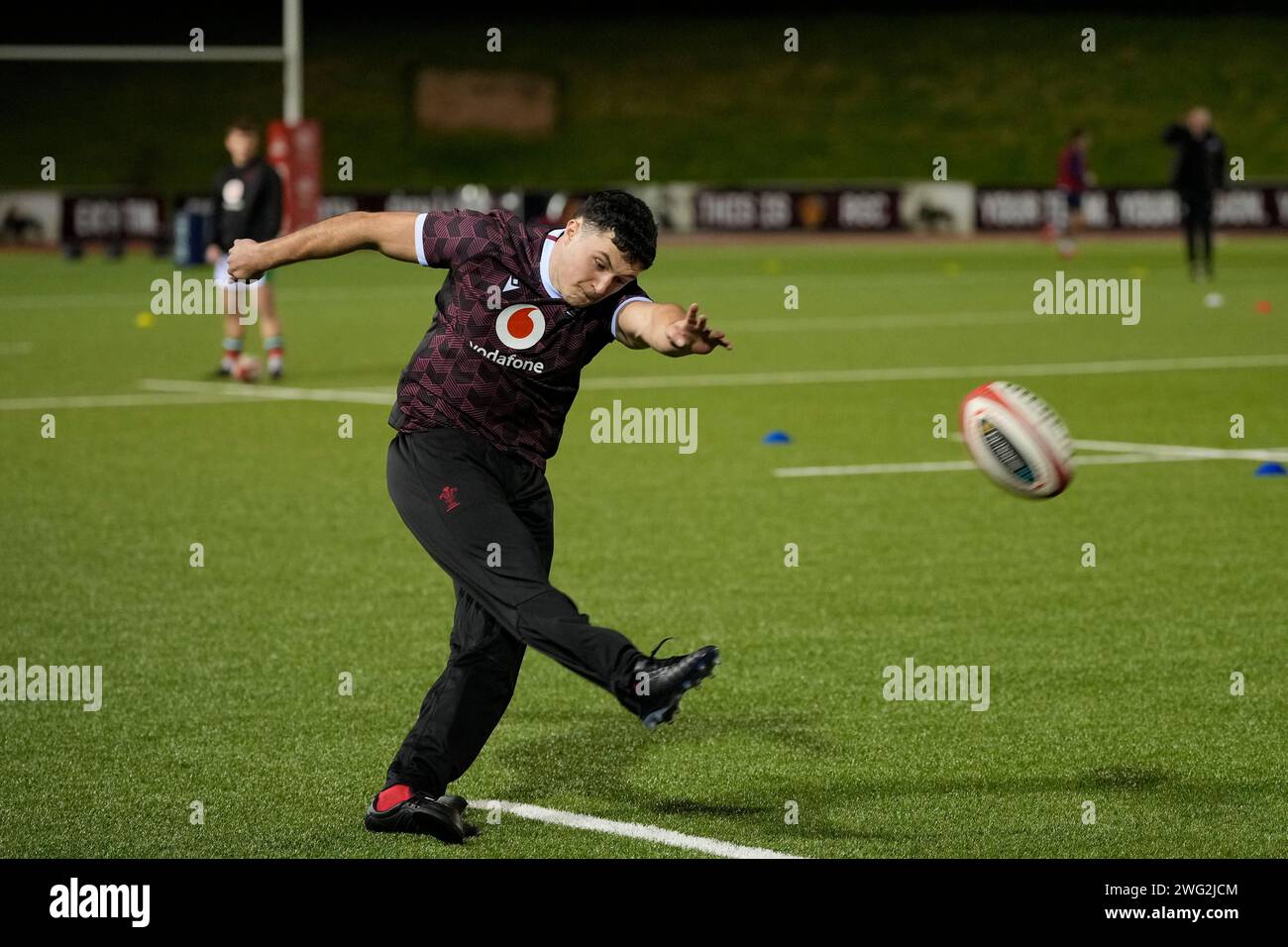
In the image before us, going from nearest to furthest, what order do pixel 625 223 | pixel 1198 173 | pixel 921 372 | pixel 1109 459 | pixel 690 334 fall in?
pixel 690 334 → pixel 625 223 → pixel 1109 459 → pixel 921 372 → pixel 1198 173

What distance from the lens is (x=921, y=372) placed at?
691 inches

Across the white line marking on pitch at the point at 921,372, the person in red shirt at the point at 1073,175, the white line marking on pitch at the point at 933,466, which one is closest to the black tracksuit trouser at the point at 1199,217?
the person in red shirt at the point at 1073,175

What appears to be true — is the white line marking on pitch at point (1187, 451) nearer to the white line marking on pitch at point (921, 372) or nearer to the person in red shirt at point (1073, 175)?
the white line marking on pitch at point (921, 372)

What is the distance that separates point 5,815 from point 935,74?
54558 millimetres

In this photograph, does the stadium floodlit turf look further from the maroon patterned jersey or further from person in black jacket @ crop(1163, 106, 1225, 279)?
person in black jacket @ crop(1163, 106, 1225, 279)

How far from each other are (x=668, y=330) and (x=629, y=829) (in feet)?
4.67

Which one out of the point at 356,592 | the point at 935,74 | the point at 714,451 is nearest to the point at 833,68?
the point at 935,74

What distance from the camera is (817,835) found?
525 cm

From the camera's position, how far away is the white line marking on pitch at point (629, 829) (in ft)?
16.7

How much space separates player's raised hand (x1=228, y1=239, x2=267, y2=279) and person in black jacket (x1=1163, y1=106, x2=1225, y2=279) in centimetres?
2476

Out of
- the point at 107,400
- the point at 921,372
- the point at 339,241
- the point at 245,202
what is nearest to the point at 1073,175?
the point at 921,372

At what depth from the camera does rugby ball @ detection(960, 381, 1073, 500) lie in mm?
5805

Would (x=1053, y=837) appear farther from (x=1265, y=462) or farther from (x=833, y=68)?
(x=833, y=68)

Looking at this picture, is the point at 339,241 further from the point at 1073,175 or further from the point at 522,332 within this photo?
the point at 1073,175
